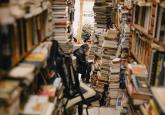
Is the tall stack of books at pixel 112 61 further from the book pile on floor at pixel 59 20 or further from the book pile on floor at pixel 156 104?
the book pile on floor at pixel 156 104

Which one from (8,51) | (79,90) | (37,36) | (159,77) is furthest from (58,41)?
(8,51)

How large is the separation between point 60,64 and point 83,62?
294 centimetres

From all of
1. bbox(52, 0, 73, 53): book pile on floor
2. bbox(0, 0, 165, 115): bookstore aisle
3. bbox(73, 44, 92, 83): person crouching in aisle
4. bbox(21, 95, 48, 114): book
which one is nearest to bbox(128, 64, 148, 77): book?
bbox(0, 0, 165, 115): bookstore aisle

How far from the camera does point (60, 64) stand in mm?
3562

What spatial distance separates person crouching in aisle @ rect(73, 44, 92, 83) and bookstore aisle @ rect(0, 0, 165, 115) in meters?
0.62

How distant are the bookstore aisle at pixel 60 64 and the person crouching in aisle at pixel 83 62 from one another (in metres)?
0.62

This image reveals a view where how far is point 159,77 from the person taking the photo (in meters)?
2.40

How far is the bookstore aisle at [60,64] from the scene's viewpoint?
171 cm

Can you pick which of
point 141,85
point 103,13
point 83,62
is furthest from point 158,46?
point 103,13

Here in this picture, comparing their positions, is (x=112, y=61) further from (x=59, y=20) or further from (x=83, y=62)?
(x=59, y=20)

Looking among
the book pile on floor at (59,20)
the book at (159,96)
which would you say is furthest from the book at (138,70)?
the book pile on floor at (59,20)

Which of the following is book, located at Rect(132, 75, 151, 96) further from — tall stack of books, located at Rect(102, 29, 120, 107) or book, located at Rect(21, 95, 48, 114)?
tall stack of books, located at Rect(102, 29, 120, 107)

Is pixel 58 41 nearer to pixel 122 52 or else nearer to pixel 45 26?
pixel 45 26

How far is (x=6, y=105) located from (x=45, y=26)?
1785mm
